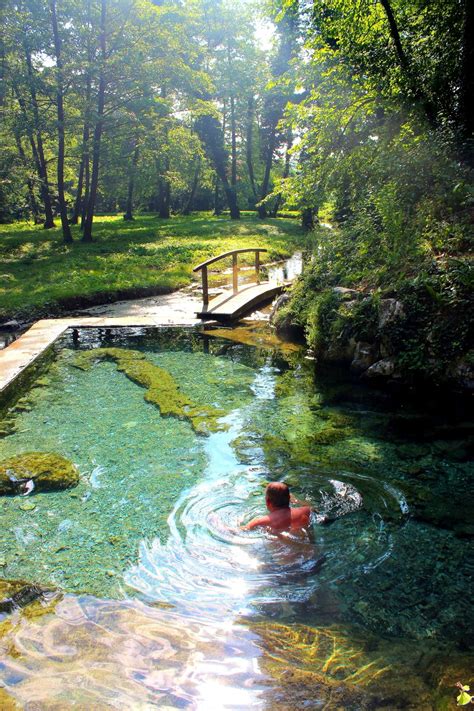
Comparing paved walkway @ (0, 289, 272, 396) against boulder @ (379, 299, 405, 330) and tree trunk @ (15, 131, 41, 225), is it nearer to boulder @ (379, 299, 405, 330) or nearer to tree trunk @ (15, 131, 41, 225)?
boulder @ (379, 299, 405, 330)

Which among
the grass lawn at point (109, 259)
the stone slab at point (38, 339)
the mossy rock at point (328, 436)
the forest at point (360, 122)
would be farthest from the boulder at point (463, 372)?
the grass lawn at point (109, 259)

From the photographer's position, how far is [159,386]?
852 centimetres

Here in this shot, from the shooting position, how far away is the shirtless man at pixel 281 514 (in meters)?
4.47

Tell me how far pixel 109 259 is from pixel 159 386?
12.7 meters

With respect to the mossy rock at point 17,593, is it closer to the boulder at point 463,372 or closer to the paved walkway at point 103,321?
the paved walkway at point 103,321

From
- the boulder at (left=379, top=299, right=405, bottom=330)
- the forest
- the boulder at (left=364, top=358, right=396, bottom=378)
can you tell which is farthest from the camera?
the forest

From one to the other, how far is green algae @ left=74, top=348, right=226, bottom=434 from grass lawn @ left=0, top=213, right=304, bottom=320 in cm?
425

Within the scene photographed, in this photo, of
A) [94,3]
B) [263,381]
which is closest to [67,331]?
[263,381]

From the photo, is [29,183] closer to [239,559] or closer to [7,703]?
[239,559]

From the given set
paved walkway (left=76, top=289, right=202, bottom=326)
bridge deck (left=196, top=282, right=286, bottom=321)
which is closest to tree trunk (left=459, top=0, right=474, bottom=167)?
bridge deck (left=196, top=282, right=286, bottom=321)

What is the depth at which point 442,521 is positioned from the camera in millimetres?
4719

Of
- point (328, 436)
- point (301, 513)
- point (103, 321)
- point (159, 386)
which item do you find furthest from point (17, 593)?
point (103, 321)

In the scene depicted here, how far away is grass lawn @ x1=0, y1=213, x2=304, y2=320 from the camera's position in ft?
48.4

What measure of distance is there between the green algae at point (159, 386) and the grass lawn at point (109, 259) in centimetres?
425
